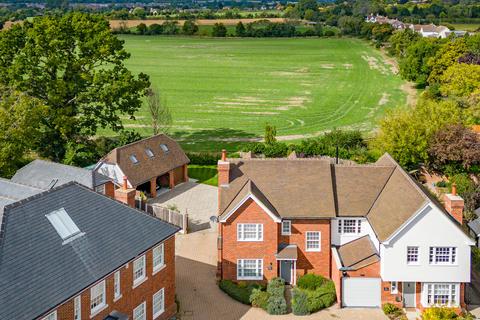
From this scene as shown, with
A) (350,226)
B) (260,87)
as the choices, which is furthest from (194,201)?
(260,87)

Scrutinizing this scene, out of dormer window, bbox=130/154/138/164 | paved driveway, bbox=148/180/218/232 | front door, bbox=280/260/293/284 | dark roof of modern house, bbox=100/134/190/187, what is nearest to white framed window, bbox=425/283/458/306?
front door, bbox=280/260/293/284

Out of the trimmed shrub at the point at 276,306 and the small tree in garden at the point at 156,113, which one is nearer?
the trimmed shrub at the point at 276,306

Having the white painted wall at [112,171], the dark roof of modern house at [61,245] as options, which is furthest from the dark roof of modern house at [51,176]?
the dark roof of modern house at [61,245]

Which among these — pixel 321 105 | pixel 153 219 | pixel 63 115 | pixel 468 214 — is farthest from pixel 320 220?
pixel 321 105

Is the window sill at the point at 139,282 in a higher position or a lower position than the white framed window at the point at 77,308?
lower

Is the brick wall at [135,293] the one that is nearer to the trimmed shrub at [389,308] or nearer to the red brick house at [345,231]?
the red brick house at [345,231]

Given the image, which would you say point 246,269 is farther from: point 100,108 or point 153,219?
point 100,108
